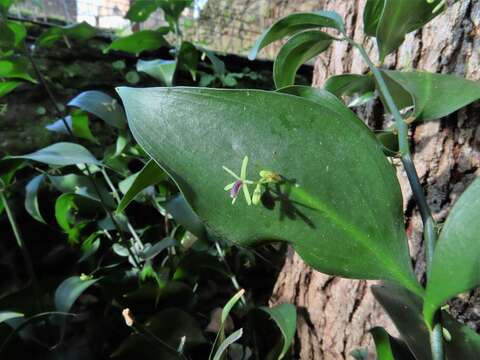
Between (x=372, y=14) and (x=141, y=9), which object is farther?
(x=141, y=9)

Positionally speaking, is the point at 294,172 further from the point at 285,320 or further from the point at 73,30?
the point at 73,30

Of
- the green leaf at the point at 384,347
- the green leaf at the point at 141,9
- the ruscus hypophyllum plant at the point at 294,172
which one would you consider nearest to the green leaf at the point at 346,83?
the ruscus hypophyllum plant at the point at 294,172

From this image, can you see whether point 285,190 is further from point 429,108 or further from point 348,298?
point 348,298

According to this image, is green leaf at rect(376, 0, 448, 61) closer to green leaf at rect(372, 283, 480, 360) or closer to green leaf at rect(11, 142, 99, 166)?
green leaf at rect(372, 283, 480, 360)

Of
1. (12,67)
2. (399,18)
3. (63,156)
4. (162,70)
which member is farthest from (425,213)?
(12,67)

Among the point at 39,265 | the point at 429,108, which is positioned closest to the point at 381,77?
the point at 429,108

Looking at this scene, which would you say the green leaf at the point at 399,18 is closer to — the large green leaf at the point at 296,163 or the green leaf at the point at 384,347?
the large green leaf at the point at 296,163
